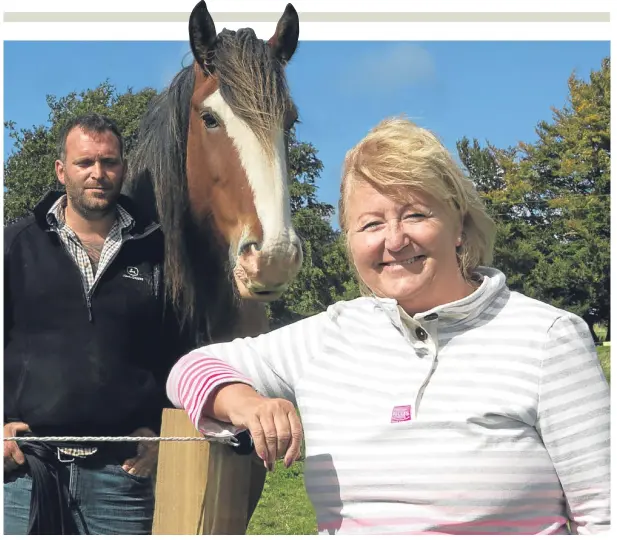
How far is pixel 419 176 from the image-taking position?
137 centimetres

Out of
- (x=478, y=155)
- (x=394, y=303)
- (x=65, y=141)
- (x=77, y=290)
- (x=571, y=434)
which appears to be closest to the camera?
(x=571, y=434)

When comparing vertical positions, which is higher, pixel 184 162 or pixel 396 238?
pixel 184 162

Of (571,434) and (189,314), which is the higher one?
(189,314)

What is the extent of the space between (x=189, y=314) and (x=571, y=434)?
4.21 ft

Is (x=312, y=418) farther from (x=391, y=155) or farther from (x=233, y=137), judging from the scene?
(x=233, y=137)

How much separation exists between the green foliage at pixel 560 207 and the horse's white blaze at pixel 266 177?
34.0ft

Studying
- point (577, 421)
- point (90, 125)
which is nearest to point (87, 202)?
point (90, 125)

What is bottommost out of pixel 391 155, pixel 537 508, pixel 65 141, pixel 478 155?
→ pixel 537 508

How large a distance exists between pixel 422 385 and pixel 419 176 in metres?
0.37

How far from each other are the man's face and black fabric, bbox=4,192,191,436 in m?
0.16

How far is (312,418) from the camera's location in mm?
1410

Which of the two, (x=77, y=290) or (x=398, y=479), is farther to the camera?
(x=77, y=290)
